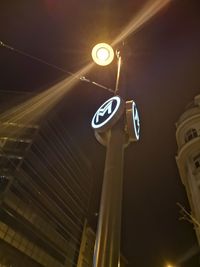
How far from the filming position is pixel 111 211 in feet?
8.93

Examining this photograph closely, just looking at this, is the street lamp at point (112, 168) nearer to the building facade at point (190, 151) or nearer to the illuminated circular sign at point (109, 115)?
the illuminated circular sign at point (109, 115)

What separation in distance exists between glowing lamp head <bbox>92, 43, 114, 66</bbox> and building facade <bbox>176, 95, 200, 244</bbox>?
794 inches

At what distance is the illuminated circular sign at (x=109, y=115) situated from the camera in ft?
12.0

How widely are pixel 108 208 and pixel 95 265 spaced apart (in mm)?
596

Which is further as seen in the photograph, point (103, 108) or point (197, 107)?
point (197, 107)

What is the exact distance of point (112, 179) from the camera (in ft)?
9.87

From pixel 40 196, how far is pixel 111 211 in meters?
40.5

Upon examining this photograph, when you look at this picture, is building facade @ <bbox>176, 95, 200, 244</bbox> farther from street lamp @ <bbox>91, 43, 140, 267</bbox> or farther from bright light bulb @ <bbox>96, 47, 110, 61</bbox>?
street lamp @ <bbox>91, 43, 140, 267</bbox>

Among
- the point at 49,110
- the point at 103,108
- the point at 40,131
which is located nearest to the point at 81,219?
the point at 40,131

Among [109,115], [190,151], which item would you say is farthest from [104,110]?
[190,151]

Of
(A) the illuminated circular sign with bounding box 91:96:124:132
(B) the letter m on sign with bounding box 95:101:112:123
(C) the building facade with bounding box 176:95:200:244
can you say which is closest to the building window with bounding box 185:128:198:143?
(C) the building facade with bounding box 176:95:200:244

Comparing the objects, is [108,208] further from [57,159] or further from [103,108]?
[57,159]

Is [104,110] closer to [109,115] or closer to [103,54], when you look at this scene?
[109,115]

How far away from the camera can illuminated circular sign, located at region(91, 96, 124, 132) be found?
365cm
